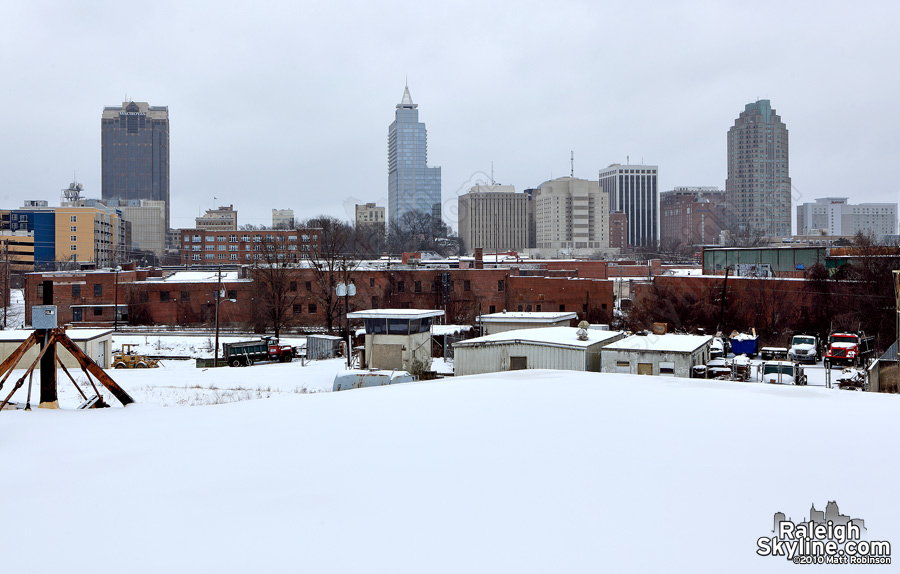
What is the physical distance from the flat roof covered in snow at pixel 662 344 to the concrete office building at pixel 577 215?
14707cm

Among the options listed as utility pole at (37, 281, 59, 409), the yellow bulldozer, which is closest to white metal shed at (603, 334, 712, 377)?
utility pole at (37, 281, 59, 409)

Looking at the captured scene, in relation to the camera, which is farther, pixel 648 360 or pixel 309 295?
pixel 309 295

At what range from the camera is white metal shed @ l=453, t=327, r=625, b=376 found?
2327 cm

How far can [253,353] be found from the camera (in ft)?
114

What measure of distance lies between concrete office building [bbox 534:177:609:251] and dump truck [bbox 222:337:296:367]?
141 metres

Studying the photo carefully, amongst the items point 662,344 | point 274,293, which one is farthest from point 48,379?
point 274,293

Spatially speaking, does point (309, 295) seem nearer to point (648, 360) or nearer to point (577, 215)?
point (648, 360)

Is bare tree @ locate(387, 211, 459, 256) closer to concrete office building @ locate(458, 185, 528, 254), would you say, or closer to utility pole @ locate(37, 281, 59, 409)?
concrete office building @ locate(458, 185, 528, 254)

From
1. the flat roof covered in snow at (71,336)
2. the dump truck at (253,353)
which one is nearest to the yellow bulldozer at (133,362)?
the flat roof covered in snow at (71,336)

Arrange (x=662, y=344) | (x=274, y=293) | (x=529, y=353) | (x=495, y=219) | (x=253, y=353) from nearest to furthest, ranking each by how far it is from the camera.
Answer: (x=529, y=353)
(x=662, y=344)
(x=253, y=353)
(x=274, y=293)
(x=495, y=219)

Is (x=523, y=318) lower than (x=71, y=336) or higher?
higher

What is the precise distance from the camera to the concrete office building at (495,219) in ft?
609

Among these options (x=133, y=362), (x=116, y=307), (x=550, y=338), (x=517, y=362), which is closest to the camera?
(x=517, y=362)

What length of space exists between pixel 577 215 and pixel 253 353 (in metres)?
147
